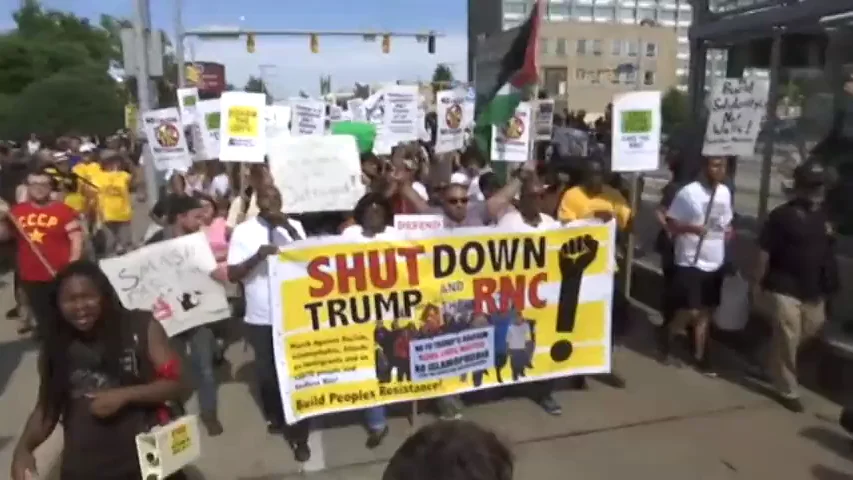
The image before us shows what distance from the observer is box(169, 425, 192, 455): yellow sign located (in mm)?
3123

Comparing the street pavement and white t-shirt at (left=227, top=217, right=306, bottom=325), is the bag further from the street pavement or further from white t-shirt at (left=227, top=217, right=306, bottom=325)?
white t-shirt at (left=227, top=217, right=306, bottom=325)

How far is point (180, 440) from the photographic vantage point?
3.17 metres

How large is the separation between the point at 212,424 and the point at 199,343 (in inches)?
23.0

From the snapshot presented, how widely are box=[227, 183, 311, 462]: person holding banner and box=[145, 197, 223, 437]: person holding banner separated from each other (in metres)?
0.35

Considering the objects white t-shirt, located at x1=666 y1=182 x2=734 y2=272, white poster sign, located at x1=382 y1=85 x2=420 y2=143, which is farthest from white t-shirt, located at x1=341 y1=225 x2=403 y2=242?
white poster sign, located at x1=382 y1=85 x2=420 y2=143

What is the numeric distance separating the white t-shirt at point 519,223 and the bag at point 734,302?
1615mm

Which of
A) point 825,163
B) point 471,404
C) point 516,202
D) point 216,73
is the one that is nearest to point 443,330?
point 471,404

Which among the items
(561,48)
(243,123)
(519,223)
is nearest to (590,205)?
(519,223)

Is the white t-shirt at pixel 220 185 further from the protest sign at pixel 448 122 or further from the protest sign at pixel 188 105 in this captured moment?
the protest sign at pixel 448 122

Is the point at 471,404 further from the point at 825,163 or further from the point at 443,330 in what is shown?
the point at 825,163

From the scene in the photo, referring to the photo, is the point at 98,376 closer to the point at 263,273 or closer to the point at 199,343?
the point at 263,273

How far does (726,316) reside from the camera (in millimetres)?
6766

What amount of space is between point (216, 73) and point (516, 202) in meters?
41.7

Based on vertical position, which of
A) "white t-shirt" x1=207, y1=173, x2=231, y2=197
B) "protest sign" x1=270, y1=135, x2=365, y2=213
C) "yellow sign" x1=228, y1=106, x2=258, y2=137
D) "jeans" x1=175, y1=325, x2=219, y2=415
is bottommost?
"jeans" x1=175, y1=325, x2=219, y2=415
